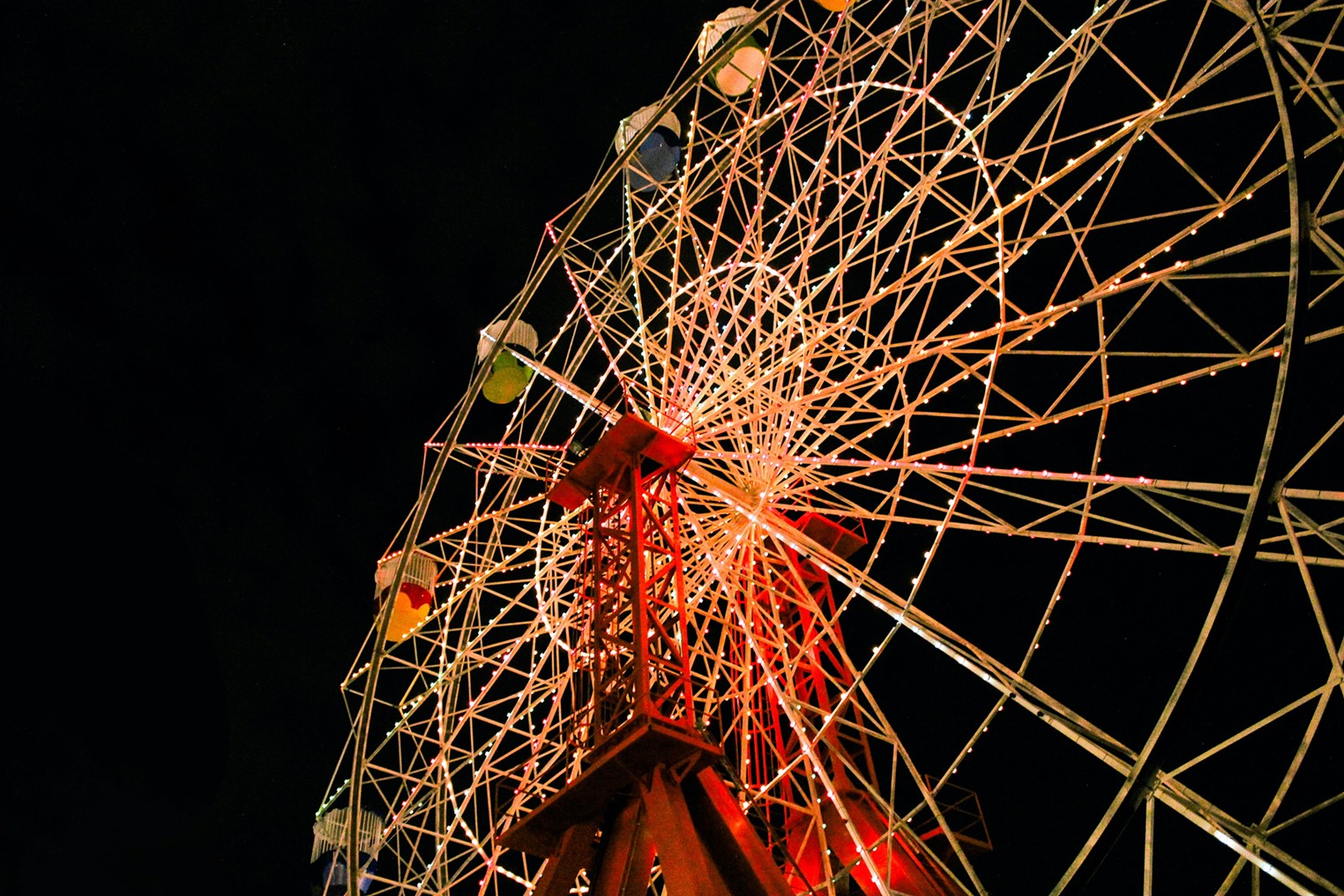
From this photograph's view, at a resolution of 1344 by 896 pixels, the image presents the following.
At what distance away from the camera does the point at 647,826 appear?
27.1 feet

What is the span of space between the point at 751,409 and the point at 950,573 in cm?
945

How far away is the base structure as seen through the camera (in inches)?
293

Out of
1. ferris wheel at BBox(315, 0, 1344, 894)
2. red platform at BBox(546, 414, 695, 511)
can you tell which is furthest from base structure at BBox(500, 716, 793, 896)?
red platform at BBox(546, 414, 695, 511)

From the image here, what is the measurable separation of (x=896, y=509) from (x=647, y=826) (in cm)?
758

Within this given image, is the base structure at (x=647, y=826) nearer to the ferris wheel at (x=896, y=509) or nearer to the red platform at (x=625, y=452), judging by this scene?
the ferris wheel at (x=896, y=509)

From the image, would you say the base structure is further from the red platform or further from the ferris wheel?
the red platform

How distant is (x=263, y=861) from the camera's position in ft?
56.4

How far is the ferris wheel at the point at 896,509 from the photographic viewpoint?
8.32 metres

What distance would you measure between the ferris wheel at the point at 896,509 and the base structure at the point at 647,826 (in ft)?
0.12

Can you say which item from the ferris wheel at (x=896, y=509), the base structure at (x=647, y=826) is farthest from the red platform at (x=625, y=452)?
the base structure at (x=647, y=826)

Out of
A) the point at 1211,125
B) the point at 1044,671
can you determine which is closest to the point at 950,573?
the point at 1044,671

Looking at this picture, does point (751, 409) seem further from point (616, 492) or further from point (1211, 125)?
point (1211, 125)

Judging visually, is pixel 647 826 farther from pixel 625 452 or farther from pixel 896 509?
pixel 896 509

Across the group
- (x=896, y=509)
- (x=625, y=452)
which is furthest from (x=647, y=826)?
(x=896, y=509)
